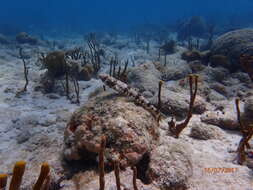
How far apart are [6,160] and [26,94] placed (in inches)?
139

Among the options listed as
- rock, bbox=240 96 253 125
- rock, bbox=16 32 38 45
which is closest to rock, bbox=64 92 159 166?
rock, bbox=240 96 253 125

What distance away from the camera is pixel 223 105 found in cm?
661

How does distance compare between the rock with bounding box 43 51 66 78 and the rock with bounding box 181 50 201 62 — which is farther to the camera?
the rock with bounding box 181 50 201 62

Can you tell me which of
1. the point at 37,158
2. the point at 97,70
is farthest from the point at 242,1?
the point at 37,158

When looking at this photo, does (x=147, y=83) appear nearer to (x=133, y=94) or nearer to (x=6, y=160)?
(x=133, y=94)

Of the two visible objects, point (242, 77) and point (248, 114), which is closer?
point (248, 114)

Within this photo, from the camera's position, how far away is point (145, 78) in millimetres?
7980

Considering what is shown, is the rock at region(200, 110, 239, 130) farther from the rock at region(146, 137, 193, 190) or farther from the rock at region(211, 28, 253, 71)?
the rock at region(211, 28, 253, 71)

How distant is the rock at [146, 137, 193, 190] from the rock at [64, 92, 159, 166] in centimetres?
22

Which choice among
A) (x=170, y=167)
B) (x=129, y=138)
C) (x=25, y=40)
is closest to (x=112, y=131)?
(x=129, y=138)

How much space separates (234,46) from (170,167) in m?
9.11

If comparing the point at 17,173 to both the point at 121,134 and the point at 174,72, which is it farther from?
the point at 174,72

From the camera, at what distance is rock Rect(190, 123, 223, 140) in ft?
15.8

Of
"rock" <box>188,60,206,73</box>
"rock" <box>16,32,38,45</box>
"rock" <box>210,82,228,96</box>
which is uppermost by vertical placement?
"rock" <box>16,32,38,45</box>
